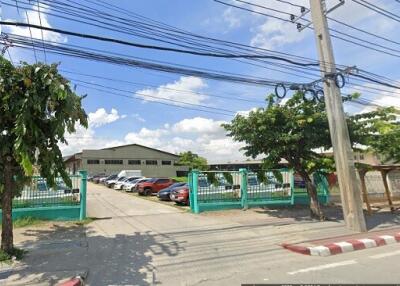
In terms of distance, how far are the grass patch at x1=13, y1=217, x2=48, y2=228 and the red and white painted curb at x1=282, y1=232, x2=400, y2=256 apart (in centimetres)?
835

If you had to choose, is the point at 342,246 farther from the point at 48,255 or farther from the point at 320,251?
the point at 48,255

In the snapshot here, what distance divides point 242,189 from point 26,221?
28.2 feet

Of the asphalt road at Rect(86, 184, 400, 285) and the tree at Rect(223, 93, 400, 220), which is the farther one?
the tree at Rect(223, 93, 400, 220)

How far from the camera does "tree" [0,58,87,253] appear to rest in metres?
7.55

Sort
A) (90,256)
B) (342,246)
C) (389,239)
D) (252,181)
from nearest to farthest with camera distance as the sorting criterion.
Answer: (90,256), (342,246), (389,239), (252,181)

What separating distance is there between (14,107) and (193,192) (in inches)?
376

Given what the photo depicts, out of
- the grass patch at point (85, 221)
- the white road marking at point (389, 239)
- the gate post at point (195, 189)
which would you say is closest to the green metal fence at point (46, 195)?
the grass patch at point (85, 221)

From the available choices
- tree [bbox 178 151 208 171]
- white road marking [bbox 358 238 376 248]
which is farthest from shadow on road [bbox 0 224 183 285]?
tree [bbox 178 151 208 171]

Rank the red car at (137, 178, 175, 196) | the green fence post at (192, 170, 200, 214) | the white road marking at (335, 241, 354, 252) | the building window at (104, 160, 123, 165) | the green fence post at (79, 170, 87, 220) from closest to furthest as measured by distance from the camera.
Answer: the white road marking at (335, 241, 354, 252)
the green fence post at (79, 170, 87, 220)
the green fence post at (192, 170, 200, 214)
the red car at (137, 178, 175, 196)
the building window at (104, 160, 123, 165)

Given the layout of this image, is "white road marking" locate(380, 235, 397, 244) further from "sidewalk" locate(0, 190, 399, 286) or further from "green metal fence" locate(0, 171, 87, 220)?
"green metal fence" locate(0, 171, 87, 220)

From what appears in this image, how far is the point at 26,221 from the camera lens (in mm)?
13141

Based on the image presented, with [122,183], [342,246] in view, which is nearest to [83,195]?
[342,246]

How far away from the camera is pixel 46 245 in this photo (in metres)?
10.1

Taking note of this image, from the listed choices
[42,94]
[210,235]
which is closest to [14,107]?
[42,94]
